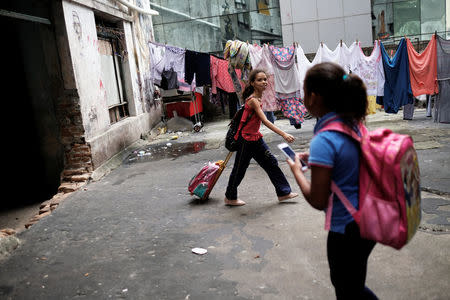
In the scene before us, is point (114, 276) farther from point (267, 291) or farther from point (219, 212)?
point (219, 212)

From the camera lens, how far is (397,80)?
873 cm

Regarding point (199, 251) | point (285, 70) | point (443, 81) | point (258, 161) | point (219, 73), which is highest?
point (219, 73)

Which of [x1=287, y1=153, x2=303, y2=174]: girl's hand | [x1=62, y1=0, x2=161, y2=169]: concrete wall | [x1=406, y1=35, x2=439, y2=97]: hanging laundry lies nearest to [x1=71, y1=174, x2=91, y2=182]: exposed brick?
[x1=62, y1=0, x2=161, y2=169]: concrete wall

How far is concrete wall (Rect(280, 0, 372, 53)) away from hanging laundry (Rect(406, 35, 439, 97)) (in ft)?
19.4

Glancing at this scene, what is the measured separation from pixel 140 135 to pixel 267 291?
8068 millimetres

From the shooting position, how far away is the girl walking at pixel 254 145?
4.33 metres

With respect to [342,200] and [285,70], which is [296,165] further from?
[285,70]

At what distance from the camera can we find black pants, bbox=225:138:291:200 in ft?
14.9

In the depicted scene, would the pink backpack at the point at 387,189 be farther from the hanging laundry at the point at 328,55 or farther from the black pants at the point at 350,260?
the hanging laundry at the point at 328,55

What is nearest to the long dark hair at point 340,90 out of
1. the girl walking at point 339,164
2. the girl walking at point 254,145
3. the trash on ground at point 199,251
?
the girl walking at point 339,164

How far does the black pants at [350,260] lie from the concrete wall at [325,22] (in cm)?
1350

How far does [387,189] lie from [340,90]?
1.53 feet

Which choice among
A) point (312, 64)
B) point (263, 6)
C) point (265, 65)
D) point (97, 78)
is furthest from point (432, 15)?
point (97, 78)

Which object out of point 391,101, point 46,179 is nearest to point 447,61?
point 391,101
